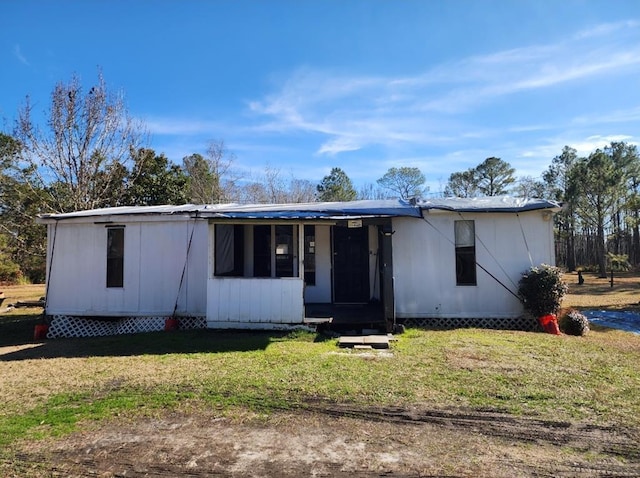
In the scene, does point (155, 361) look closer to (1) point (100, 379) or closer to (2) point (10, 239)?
(1) point (100, 379)

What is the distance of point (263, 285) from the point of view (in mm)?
8477

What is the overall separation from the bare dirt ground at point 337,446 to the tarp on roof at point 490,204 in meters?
5.75

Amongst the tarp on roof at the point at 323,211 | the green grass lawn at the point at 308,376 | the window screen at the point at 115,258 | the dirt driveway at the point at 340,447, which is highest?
the tarp on roof at the point at 323,211

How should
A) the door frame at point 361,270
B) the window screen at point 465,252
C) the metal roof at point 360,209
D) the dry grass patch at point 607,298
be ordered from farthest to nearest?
1. the dry grass patch at point 607,298
2. the door frame at point 361,270
3. the window screen at point 465,252
4. the metal roof at point 360,209

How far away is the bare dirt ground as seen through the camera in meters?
3.25

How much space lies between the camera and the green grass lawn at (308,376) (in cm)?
459

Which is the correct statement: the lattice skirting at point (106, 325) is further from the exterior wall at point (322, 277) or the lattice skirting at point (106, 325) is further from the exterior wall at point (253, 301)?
the exterior wall at point (322, 277)

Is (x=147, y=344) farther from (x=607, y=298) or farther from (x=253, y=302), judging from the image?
(x=607, y=298)

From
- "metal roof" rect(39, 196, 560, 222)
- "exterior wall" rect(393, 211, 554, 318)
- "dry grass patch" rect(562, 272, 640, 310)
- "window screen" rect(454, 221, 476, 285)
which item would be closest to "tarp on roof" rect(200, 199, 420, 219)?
"metal roof" rect(39, 196, 560, 222)

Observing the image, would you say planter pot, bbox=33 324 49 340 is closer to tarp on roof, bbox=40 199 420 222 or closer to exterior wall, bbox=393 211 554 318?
tarp on roof, bbox=40 199 420 222

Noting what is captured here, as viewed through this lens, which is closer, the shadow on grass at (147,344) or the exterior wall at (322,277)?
the shadow on grass at (147,344)

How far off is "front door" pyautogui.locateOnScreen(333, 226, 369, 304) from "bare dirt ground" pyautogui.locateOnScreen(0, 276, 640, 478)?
627cm

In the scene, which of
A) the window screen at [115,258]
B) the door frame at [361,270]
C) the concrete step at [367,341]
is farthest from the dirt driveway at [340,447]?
the window screen at [115,258]

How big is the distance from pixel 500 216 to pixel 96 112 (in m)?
17.0
